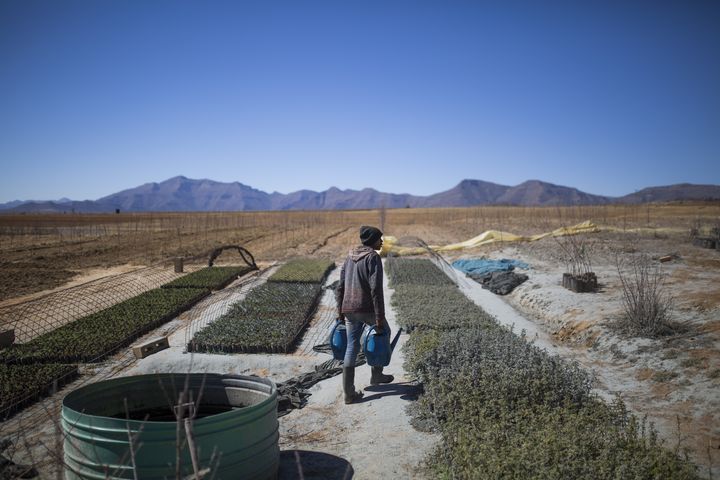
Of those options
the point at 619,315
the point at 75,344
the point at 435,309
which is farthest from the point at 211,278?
the point at 619,315

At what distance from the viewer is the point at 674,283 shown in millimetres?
11062

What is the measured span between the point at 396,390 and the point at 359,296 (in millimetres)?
1294

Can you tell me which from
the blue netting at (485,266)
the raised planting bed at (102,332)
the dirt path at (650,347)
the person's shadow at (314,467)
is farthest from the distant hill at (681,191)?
the person's shadow at (314,467)

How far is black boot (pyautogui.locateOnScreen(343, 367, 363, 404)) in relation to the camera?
5.75 metres

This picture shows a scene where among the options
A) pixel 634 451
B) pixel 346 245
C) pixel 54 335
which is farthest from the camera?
pixel 346 245

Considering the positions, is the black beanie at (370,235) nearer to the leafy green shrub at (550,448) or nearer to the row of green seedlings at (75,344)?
the leafy green shrub at (550,448)

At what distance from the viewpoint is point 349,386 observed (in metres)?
5.79

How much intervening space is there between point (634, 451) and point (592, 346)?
4659mm

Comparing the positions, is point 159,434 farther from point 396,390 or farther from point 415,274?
point 415,274

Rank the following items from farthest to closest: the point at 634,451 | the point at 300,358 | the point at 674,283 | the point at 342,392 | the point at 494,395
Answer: the point at 674,283 → the point at 300,358 → the point at 342,392 → the point at 494,395 → the point at 634,451

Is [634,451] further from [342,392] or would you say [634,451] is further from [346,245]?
[346,245]

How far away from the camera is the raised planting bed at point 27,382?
5.83 metres

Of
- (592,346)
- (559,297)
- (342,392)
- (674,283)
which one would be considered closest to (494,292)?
(559,297)

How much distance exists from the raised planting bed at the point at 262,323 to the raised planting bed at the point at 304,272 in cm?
115
